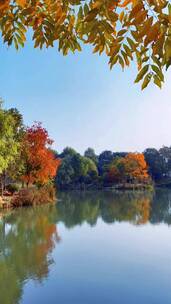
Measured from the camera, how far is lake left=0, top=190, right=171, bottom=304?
7902 millimetres

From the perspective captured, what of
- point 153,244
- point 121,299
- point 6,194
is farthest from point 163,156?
point 121,299

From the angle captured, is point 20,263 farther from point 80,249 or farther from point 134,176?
point 134,176

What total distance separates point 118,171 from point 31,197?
96.6ft

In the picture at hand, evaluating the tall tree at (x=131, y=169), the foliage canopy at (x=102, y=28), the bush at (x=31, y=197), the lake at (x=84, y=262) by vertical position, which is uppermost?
the tall tree at (x=131, y=169)

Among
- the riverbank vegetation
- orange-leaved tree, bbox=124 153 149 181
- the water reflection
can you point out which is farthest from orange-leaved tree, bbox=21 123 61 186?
orange-leaved tree, bbox=124 153 149 181

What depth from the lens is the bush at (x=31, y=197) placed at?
83.6 feet

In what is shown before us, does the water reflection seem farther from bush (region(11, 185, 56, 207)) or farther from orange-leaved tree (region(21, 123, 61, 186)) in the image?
orange-leaved tree (region(21, 123, 61, 186))

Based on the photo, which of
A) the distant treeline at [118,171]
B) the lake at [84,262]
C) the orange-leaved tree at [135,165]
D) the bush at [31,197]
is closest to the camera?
the lake at [84,262]

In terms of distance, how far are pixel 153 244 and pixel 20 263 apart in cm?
510

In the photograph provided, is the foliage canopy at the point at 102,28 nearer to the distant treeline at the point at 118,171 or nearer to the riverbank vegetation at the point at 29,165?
the riverbank vegetation at the point at 29,165

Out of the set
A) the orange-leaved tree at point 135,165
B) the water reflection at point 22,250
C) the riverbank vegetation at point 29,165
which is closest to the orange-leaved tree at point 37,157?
the riverbank vegetation at point 29,165

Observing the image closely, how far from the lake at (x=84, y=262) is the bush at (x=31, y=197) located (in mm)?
6825

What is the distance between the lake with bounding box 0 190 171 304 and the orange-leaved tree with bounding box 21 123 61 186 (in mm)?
10311

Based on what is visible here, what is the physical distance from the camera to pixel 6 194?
91.4ft
